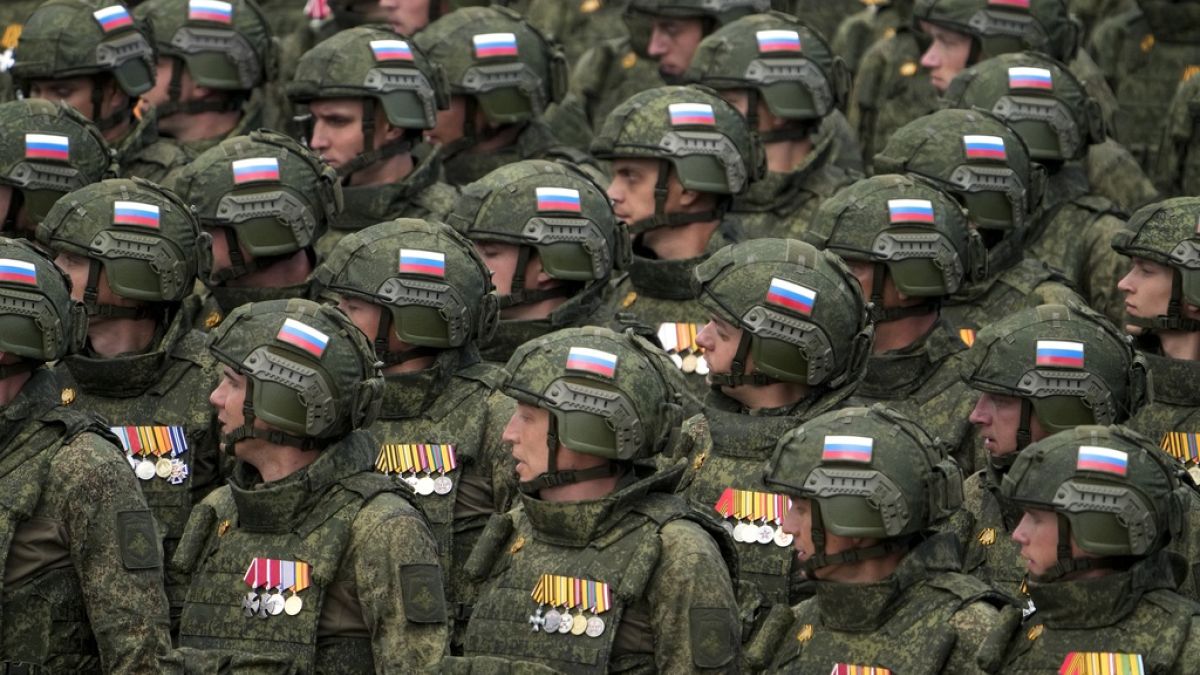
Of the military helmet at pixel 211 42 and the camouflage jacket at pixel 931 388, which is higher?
the camouflage jacket at pixel 931 388

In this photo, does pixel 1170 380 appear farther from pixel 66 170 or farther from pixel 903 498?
pixel 66 170

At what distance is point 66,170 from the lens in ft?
58.9

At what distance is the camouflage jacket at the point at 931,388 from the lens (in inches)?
650

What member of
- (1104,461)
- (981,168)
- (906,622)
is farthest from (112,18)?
(1104,461)

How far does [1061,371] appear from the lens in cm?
1556

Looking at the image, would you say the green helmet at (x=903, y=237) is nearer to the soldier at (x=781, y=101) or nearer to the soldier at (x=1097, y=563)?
the soldier at (x=781, y=101)

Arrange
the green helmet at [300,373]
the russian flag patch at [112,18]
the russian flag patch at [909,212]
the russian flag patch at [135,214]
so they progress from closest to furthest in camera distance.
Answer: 1. the green helmet at [300,373]
2. the russian flag patch at [135,214]
3. the russian flag patch at [909,212]
4. the russian flag patch at [112,18]

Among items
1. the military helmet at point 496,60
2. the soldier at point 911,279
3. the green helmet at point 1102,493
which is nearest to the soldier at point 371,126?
the military helmet at point 496,60

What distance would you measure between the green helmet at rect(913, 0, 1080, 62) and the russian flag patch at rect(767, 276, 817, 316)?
602 centimetres

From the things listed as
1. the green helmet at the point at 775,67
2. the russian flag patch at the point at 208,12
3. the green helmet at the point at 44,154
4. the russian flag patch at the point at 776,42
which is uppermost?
the green helmet at the point at 44,154

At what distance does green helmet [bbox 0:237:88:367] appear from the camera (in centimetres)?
1434

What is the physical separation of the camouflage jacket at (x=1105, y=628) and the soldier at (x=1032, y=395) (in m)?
2.01

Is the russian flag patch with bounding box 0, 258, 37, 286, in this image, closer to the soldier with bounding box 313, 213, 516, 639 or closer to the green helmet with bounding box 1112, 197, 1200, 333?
the soldier with bounding box 313, 213, 516, 639

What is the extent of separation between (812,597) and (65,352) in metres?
3.59
